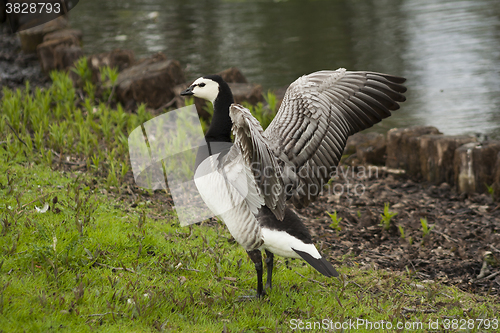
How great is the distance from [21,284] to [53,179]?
6.16 feet

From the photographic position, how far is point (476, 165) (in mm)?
5145

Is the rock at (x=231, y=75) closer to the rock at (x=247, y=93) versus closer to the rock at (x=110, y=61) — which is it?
the rock at (x=247, y=93)

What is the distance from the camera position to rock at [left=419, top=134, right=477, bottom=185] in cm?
539

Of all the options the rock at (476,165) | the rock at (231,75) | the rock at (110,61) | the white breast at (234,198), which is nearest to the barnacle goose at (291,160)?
the white breast at (234,198)

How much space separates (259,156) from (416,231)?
102 inches

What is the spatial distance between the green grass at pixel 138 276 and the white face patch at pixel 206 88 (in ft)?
4.29

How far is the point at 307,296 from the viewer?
364 centimetres

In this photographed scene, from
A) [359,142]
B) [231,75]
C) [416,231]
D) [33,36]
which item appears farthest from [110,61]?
[416,231]

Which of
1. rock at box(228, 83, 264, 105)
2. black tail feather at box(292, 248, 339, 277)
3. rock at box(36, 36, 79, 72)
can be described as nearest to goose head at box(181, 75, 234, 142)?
black tail feather at box(292, 248, 339, 277)

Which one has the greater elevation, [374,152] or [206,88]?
[206,88]

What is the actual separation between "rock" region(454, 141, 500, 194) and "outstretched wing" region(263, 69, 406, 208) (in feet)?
6.72

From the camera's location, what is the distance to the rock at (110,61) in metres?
8.11

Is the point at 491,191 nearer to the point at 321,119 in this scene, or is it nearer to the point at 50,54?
the point at 321,119

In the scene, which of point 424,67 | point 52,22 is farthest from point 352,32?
point 52,22
